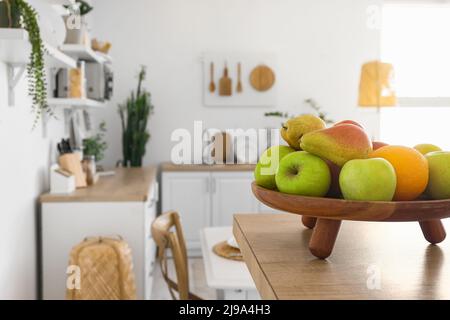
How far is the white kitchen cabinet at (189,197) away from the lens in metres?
4.45

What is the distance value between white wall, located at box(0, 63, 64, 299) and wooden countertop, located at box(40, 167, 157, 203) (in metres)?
0.17

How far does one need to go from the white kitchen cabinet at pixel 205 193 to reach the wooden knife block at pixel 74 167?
1.33 m

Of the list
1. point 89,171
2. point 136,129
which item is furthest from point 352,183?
point 136,129

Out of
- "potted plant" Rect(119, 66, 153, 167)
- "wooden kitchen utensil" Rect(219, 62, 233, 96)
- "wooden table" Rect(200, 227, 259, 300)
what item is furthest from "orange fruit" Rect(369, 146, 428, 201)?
"wooden kitchen utensil" Rect(219, 62, 233, 96)

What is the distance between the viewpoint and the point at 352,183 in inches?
22.5

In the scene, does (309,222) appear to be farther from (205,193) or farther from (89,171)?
(205,193)

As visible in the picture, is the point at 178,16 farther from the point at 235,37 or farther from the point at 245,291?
the point at 245,291

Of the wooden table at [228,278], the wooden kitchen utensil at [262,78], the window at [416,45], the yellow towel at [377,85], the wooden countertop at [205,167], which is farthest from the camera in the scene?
the window at [416,45]

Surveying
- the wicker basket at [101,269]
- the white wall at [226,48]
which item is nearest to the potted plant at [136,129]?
the white wall at [226,48]

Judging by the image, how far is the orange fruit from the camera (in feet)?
1.94

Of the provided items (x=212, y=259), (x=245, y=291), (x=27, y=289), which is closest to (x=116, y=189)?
(x=27, y=289)

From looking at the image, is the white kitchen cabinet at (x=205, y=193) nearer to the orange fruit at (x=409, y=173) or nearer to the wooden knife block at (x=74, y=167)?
the wooden knife block at (x=74, y=167)

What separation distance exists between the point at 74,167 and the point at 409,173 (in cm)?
274

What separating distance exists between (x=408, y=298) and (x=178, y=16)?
463cm
